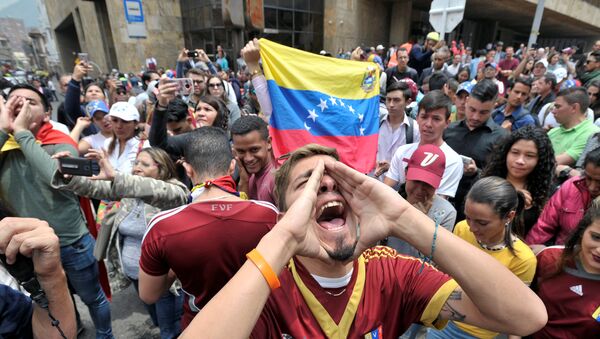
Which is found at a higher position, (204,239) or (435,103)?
(435,103)

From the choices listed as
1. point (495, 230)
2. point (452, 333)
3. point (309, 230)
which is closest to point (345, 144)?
point (495, 230)

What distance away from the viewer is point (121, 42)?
19109 millimetres

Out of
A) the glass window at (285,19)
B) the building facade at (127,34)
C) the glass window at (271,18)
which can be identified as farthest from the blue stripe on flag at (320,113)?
the glass window at (285,19)

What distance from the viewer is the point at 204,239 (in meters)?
1.73

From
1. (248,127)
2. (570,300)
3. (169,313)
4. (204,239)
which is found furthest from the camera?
(248,127)

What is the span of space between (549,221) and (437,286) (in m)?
1.71

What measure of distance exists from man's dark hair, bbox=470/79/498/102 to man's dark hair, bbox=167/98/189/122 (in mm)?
3422

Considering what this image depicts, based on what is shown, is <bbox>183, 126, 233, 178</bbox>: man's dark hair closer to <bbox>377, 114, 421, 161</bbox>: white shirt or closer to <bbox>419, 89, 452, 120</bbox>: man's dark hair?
<bbox>419, 89, 452, 120</bbox>: man's dark hair

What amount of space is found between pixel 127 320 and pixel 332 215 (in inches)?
121

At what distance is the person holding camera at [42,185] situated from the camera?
88.6 inches

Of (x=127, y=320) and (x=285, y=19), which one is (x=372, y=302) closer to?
(x=127, y=320)

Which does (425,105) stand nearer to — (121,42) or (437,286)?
(437,286)

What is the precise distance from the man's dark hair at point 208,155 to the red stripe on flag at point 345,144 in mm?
1229

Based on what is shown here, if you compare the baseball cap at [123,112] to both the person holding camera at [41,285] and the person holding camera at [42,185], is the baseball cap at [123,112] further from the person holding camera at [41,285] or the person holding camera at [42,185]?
the person holding camera at [41,285]
